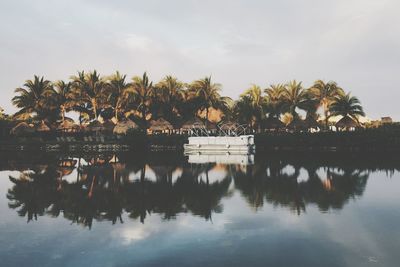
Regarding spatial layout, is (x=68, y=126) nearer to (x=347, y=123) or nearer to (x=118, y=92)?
(x=118, y=92)

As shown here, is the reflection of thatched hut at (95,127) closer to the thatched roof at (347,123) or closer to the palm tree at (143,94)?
the palm tree at (143,94)

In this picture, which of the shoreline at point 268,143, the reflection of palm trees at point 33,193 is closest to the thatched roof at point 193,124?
the shoreline at point 268,143

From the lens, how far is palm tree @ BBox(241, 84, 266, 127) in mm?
51094

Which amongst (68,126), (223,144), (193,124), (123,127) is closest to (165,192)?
(223,144)

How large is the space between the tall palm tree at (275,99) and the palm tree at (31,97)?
31.2 m

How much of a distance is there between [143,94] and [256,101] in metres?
15.5

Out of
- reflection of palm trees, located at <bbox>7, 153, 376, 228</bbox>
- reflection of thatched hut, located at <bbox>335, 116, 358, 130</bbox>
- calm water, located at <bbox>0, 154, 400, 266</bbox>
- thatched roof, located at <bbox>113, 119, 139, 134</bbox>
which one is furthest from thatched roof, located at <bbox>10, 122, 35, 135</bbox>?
reflection of thatched hut, located at <bbox>335, 116, 358, 130</bbox>

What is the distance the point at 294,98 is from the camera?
52688 millimetres

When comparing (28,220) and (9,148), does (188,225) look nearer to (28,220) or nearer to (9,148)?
(28,220)

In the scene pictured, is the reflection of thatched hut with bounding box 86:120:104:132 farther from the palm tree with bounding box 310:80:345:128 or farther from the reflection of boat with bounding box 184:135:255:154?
the palm tree with bounding box 310:80:345:128

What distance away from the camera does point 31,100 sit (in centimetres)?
5434

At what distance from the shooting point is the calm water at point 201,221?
7.61 metres

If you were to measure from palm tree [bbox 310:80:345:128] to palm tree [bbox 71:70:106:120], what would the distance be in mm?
29108

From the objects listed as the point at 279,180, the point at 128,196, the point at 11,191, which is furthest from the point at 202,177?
the point at 11,191
